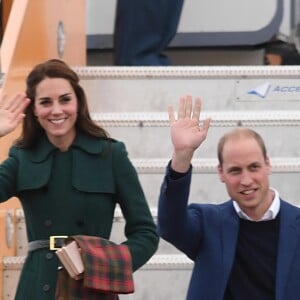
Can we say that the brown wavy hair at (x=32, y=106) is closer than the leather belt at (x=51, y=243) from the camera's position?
No

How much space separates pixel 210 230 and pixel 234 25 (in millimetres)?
3798

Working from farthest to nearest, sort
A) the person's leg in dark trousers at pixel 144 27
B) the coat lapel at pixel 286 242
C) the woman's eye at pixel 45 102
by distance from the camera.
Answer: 1. the person's leg in dark trousers at pixel 144 27
2. the woman's eye at pixel 45 102
3. the coat lapel at pixel 286 242

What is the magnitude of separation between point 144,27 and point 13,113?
273 cm

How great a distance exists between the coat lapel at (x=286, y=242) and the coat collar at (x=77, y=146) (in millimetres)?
584

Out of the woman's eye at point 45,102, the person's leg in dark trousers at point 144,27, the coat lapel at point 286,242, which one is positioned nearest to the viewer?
the coat lapel at point 286,242

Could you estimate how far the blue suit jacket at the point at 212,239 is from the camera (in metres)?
2.91

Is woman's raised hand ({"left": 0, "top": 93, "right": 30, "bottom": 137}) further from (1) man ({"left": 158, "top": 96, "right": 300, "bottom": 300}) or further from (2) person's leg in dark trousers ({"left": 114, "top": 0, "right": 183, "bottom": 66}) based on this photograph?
(2) person's leg in dark trousers ({"left": 114, "top": 0, "right": 183, "bottom": 66})

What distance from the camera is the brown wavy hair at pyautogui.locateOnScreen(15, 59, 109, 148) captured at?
3033 mm

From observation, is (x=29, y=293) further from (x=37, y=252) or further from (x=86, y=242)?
(x=86, y=242)

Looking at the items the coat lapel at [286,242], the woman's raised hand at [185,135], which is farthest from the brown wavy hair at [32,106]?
the coat lapel at [286,242]

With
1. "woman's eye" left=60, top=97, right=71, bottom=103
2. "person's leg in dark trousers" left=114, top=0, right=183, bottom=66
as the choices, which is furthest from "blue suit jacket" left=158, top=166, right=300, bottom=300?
"person's leg in dark trousers" left=114, top=0, right=183, bottom=66

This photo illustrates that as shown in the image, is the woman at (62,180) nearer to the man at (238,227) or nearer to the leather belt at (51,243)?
the leather belt at (51,243)

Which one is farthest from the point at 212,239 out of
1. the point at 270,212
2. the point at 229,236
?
the point at 270,212

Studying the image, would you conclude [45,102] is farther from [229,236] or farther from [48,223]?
[229,236]
